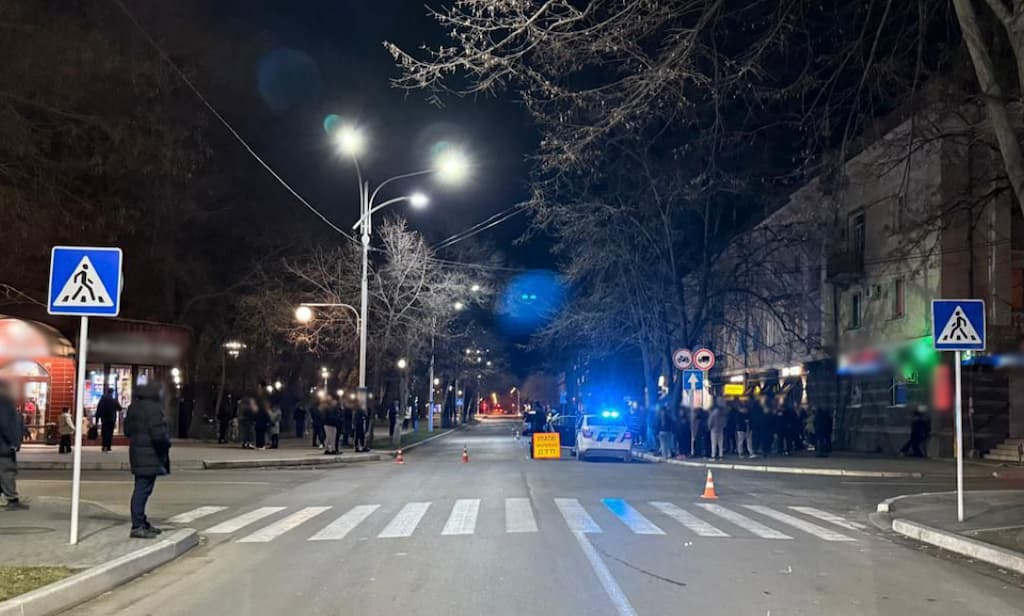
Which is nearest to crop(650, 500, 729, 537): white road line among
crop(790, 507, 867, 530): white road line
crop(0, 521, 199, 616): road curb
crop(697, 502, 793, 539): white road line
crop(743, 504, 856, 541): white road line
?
crop(697, 502, 793, 539): white road line

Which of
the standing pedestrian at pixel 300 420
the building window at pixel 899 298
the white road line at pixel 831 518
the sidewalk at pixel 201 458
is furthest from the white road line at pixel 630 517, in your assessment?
the standing pedestrian at pixel 300 420

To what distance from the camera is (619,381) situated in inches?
2251

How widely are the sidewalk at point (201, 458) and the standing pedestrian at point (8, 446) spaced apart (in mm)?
10099

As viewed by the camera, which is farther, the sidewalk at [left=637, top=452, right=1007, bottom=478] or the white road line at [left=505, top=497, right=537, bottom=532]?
the sidewalk at [left=637, top=452, right=1007, bottom=478]

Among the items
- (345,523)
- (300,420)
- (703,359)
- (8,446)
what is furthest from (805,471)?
(300,420)

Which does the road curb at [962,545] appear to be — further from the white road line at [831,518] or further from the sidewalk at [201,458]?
the sidewalk at [201,458]

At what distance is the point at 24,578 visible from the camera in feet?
27.9

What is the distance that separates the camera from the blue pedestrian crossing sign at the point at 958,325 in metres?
13.1

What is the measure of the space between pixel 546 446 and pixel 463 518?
17.4m

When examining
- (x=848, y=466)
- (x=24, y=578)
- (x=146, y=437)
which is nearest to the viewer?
(x=24, y=578)

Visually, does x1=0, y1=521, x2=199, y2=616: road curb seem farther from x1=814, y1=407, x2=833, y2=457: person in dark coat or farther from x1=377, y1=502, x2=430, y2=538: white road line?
x1=814, y1=407, x2=833, y2=457: person in dark coat

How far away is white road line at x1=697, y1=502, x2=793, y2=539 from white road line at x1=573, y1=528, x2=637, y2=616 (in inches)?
99.4

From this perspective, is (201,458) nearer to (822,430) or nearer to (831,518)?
(831,518)

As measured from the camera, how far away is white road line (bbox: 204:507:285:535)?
12984 mm
